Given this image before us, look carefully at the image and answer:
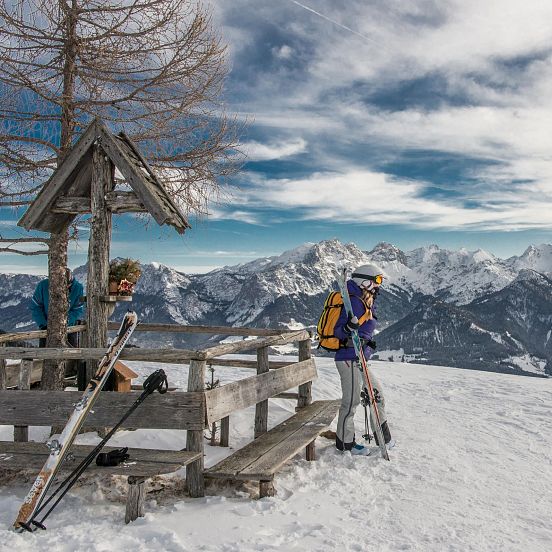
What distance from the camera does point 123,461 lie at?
5328mm

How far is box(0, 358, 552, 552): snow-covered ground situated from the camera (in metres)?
4.48

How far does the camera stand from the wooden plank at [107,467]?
510 centimetres

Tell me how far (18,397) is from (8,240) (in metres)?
4.97

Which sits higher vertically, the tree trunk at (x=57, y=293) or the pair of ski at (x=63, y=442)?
the tree trunk at (x=57, y=293)

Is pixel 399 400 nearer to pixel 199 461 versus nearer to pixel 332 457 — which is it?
pixel 332 457

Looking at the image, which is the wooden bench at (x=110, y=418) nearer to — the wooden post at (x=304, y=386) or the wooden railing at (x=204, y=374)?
the wooden railing at (x=204, y=374)

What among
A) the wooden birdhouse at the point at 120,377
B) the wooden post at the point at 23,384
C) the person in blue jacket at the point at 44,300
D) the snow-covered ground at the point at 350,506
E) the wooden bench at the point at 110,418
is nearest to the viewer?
the snow-covered ground at the point at 350,506

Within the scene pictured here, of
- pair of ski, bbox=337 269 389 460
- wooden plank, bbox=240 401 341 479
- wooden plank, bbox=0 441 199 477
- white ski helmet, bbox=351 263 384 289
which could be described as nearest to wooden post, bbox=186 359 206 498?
wooden plank, bbox=0 441 199 477

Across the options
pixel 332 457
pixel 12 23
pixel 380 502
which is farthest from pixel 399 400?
pixel 12 23

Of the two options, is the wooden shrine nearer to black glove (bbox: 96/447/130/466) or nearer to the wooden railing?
the wooden railing

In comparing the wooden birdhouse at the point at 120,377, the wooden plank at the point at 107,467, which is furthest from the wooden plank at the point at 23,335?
the wooden plank at the point at 107,467

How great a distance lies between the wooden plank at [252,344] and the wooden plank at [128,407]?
49cm

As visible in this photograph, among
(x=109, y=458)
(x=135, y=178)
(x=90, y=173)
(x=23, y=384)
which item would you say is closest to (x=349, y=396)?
(x=109, y=458)

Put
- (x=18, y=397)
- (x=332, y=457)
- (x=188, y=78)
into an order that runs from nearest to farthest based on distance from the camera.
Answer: (x=18, y=397), (x=332, y=457), (x=188, y=78)
